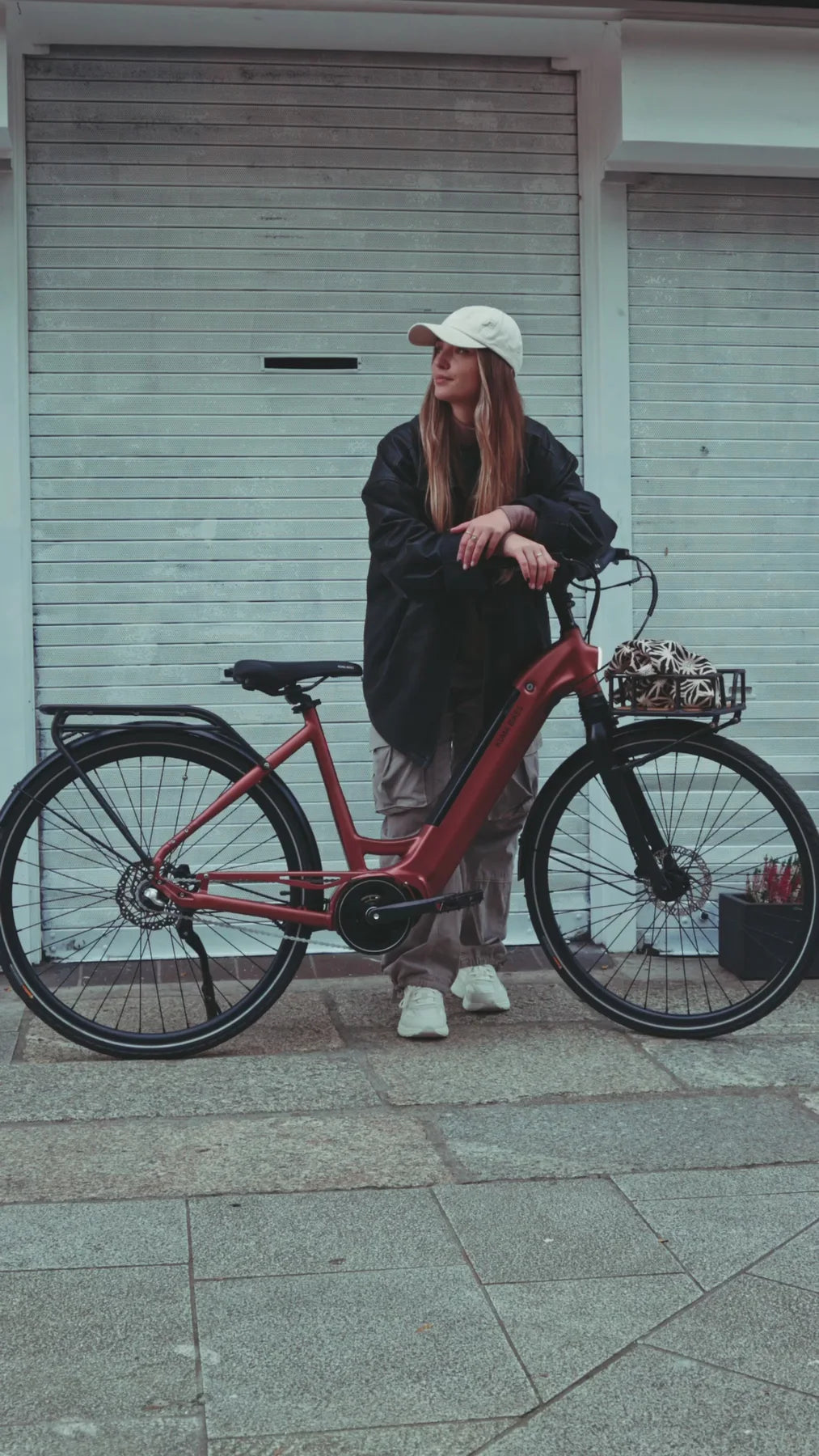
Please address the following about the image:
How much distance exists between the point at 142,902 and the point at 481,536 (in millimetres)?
1387

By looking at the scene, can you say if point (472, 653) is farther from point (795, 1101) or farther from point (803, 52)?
point (803, 52)

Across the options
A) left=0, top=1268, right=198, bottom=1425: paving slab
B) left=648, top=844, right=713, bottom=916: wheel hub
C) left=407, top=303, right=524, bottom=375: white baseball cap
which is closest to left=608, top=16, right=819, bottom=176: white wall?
left=407, top=303, right=524, bottom=375: white baseball cap

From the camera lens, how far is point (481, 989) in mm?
5008

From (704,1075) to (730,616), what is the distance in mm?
2329

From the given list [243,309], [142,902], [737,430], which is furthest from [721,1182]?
[243,309]

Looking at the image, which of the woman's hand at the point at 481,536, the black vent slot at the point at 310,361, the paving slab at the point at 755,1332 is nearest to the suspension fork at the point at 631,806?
the woman's hand at the point at 481,536

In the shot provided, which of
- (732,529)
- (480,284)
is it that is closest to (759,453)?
(732,529)

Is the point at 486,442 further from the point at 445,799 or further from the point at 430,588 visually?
the point at 445,799

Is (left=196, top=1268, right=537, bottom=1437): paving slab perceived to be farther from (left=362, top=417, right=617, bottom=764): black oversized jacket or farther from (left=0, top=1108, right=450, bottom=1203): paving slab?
(left=362, top=417, right=617, bottom=764): black oversized jacket

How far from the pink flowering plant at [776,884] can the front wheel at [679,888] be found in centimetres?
1

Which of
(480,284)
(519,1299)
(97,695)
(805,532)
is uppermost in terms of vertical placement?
(480,284)

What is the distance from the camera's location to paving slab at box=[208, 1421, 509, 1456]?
2.45 m

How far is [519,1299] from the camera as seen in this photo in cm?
296

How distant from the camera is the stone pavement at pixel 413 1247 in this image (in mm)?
2559
